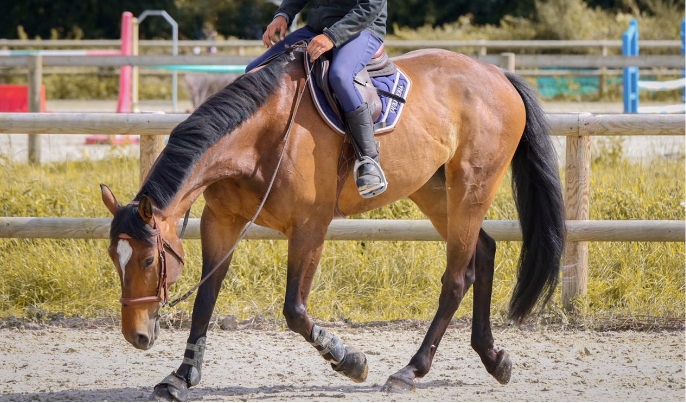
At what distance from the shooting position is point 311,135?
4.57 meters

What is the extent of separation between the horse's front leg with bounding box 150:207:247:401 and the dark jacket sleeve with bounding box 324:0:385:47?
1.06 m

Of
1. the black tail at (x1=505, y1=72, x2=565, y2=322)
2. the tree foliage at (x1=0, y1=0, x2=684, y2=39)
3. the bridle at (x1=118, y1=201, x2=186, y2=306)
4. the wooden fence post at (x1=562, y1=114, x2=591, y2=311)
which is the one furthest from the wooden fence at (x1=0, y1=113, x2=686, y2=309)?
the tree foliage at (x1=0, y1=0, x2=684, y2=39)

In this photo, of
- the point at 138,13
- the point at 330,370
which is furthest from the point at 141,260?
the point at 138,13

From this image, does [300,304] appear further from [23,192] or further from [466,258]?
[23,192]

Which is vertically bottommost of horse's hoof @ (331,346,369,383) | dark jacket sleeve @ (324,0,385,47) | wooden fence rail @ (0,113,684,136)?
horse's hoof @ (331,346,369,383)

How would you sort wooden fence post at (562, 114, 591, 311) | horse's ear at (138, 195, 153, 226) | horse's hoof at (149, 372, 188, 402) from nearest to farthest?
1. horse's ear at (138, 195, 153, 226)
2. horse's hoof at (149, 372, 188, 402)
3. wooden fence post at (562, 114, 591, 311)

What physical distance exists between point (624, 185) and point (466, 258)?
290 cm

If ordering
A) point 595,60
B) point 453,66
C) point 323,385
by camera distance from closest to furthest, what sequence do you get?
point 323,385
point 453,66
point 595,60

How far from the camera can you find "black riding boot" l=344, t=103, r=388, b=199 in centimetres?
455

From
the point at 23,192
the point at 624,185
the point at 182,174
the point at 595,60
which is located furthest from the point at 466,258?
the point at 595,60

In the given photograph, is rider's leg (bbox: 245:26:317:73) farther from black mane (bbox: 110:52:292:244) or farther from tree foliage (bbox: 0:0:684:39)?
tree foliage (bbox: 0:0:684:39)

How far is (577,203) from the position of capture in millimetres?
6348

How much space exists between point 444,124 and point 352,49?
2.46 ft

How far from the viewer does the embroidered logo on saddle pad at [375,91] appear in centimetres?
462
